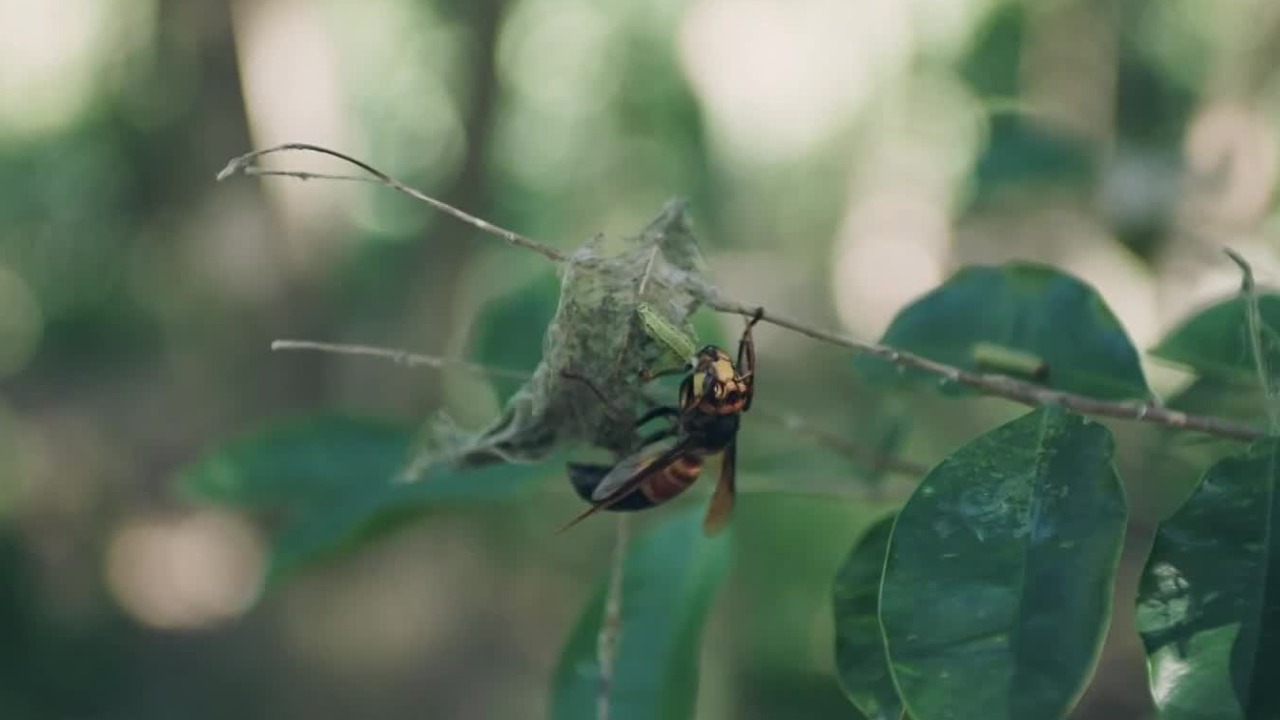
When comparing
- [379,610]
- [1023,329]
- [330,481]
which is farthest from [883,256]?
[1023,329]

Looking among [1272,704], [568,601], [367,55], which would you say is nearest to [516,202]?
[367,55]

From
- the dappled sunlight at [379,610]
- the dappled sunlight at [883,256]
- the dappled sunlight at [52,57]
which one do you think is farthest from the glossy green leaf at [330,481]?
the dappled sunlight at [52,57]

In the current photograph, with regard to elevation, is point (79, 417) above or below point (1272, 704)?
below

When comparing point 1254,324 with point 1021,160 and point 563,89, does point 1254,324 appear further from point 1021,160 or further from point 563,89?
point 563,89

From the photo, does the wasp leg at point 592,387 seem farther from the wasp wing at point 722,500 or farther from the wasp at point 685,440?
the wasp wing at point 722,500

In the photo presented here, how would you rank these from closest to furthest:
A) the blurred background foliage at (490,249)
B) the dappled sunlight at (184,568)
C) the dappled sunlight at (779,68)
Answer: the blurred background foliage at (490,249) → the dappled sunlight at (184,568) → the dappled sunlight at (779,68)

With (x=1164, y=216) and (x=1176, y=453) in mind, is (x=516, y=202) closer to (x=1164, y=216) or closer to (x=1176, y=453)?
(x=1164, y=216)

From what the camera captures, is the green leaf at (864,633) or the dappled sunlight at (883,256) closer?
the green leaf at (864,633)
